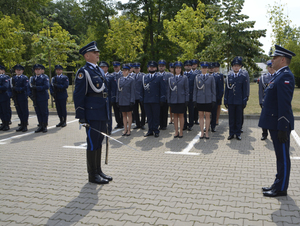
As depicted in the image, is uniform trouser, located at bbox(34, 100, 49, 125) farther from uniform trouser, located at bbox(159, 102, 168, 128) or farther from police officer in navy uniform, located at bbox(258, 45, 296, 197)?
police officer in navy uniform, located at bbox(258, 45, 296, 197)

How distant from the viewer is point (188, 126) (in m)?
9.87

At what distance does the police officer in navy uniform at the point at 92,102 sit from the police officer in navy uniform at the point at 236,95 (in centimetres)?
444

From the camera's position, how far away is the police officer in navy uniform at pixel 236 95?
26.2 ft

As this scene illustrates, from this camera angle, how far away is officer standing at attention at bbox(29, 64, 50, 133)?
9742 millimetres

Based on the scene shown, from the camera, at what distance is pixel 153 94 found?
8.65 metres

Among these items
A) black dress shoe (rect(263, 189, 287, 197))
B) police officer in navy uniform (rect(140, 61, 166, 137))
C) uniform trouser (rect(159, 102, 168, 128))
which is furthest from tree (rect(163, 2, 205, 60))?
black dress shoe (rect(263, 189, 287, 197))

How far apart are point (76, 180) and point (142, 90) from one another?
173 inches

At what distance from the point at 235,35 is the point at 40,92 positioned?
901 cm

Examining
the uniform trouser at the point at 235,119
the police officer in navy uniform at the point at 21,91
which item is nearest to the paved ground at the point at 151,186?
the uniform trouser at the point at 235,119

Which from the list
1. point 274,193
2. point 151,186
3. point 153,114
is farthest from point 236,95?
point 151,186

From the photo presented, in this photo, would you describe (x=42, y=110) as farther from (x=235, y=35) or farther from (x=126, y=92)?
(x=235, y=35)

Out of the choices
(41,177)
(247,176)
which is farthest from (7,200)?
(247,176)

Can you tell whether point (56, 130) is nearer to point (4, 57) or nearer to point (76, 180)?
point (76, 180)

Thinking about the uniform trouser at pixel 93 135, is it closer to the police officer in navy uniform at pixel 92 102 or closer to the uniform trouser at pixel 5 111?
the police officer in navy uniform at pixel 92 102
